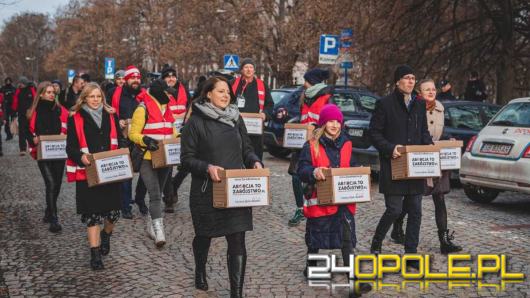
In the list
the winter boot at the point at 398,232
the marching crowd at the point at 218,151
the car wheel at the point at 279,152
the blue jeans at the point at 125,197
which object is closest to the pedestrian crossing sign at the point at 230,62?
the car wheel at the point at 279,152

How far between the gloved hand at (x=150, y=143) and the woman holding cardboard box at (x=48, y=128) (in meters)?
1.80

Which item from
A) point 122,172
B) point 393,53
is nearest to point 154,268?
point 122,172

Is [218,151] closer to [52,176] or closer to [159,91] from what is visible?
[159,91]

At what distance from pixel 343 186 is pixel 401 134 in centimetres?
123

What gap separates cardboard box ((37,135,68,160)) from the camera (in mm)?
8680

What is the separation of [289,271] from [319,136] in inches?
59.3

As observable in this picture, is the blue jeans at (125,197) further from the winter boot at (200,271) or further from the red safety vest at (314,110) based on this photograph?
the winter boot at (200,271)

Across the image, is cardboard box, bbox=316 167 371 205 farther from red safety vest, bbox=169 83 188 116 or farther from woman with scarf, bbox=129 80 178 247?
red safety vest, bbox=169 83 188 116

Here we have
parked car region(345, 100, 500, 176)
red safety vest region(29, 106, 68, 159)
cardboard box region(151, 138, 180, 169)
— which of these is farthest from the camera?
parked car region(345, 100, 500, 176)

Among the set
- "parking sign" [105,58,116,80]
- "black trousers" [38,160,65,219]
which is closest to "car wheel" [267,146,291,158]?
"black trousers" [38,160,65,219]

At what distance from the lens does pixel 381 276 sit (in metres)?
6.50

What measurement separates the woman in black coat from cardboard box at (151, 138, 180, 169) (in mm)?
2102

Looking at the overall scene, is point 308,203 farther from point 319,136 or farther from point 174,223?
point 174,223

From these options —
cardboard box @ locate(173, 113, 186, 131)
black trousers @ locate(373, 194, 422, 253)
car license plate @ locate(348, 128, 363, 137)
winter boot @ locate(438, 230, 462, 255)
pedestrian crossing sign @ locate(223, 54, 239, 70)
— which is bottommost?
winter boot @ locate(438, 230, 462, 255)
